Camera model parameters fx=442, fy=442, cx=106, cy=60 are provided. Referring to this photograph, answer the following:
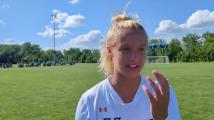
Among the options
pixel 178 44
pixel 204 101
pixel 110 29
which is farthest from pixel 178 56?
pixel 110 29

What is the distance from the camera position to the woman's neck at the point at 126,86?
11.5 ft

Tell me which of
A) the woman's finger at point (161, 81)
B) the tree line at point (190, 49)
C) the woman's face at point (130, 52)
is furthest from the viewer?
the tree line at point (190, 49)

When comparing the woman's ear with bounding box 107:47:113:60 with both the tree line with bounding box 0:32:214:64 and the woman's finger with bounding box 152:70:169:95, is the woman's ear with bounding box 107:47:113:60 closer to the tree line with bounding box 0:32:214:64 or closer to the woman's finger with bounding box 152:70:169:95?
the woman's finger with bounding box 152:70:169:95

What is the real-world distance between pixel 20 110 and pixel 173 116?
474 inches

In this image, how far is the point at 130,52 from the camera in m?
3.29

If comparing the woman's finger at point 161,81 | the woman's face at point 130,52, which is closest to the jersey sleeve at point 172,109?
the woman's face at point 130,52

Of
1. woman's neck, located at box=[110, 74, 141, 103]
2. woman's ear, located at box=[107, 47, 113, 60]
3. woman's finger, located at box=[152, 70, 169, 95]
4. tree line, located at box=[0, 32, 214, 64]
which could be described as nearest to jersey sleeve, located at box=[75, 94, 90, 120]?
woman's neck, located at box=[110, 74, 141, 103]

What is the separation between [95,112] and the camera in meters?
3.48

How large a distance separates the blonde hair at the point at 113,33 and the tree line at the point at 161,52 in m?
104

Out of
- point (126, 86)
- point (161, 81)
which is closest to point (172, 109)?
point (126, 86)

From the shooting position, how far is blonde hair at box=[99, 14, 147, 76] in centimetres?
345

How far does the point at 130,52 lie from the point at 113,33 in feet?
1.04

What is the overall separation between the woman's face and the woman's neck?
0.10m

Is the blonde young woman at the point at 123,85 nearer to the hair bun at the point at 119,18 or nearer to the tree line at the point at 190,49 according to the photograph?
the hair bun at the point at 119,18
